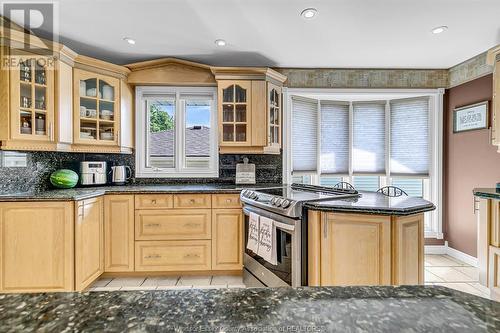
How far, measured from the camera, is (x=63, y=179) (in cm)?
282

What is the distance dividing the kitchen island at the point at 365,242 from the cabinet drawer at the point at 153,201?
5.04ft

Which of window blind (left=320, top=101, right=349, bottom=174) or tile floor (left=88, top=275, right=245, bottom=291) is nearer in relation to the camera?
tile floor (left=88, top=275, right=245, bottom=291)

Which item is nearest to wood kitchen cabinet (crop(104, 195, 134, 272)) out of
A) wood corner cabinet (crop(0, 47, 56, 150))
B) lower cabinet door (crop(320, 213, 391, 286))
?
wood corner cabinet (crop(0, 47, 56, 150))

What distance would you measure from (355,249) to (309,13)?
1.93 meters

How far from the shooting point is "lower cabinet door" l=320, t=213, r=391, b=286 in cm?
176

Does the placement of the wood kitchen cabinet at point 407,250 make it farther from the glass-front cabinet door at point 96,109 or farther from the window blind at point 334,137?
the glass-front cabinet door at point 96,109

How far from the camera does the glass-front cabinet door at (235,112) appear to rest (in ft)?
10.3

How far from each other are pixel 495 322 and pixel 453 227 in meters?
3.81

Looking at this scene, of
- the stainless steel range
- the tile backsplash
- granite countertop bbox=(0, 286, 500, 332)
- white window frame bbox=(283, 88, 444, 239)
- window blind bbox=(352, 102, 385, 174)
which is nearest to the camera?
granite countertop bbox=(0, 286, 500, 332)

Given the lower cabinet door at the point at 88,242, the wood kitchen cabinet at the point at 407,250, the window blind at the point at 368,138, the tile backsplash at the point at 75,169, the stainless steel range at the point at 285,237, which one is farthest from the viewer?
the window blind at the point at 368,138

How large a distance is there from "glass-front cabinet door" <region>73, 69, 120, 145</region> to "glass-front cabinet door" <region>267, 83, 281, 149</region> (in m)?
1.79

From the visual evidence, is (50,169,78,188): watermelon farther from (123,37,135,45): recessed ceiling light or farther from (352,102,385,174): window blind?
(352,102,385,174): window blind

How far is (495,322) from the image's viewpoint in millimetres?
447

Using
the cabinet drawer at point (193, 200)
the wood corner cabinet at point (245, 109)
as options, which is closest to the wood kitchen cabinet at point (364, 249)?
the cabinet drawer at point (193, 200)
